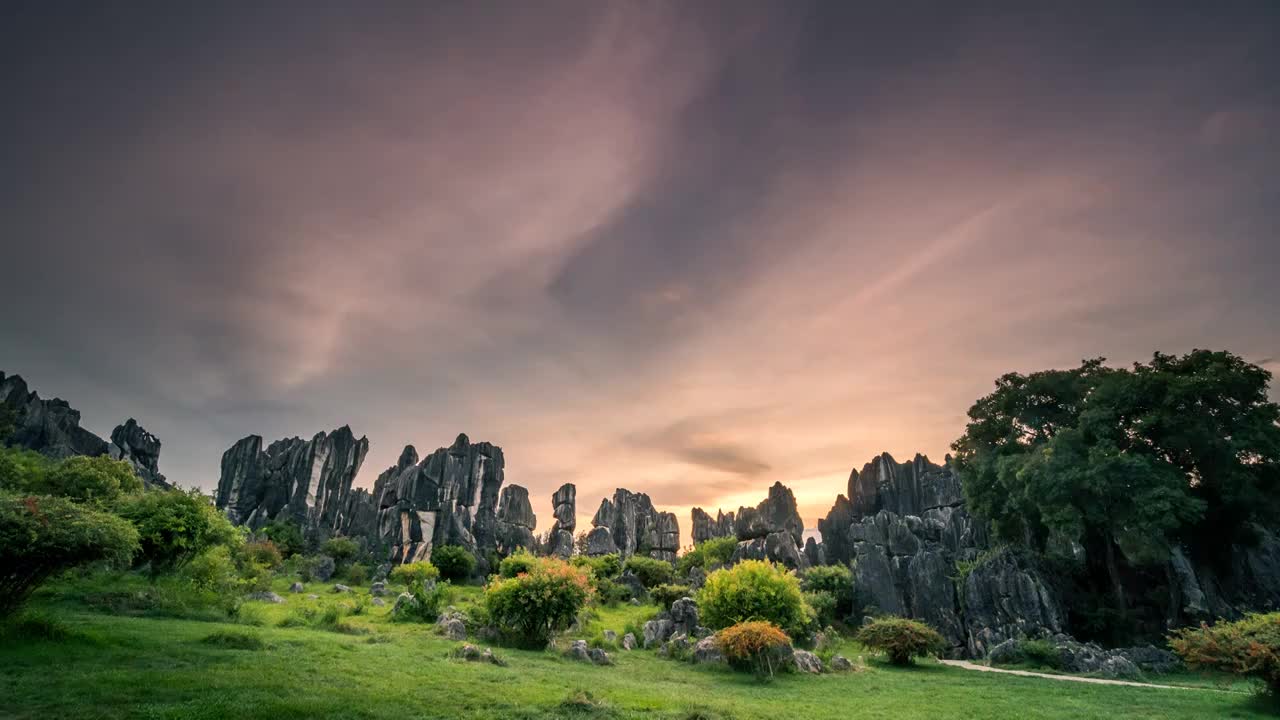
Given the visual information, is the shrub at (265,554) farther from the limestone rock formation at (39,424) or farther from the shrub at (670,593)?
the limestone rock formation at (39,424)

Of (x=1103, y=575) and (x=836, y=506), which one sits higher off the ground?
(x=836, y=506)

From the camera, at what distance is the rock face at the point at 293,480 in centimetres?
7881

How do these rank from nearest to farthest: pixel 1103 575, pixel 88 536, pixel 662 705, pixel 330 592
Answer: pixel 662 705
pixel 88 536
pixel 1103 575
pixel 330 592

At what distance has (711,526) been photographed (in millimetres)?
97250

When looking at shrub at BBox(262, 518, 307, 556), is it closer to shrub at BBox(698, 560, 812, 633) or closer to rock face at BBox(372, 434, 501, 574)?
rock face at BBox(372, 434, 501, 574)

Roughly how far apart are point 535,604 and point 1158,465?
34985 mm

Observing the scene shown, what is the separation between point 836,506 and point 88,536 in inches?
3093

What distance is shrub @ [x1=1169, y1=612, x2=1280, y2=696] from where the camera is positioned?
14.0m

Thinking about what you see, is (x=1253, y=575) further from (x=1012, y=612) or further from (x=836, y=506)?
(x=836, y=506)

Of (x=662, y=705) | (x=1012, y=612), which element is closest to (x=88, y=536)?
(x=662, y=705)

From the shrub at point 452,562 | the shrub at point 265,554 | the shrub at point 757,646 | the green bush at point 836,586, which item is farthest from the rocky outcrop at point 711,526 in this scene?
the shrub at point 757,646

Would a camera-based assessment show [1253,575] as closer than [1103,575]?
Yes

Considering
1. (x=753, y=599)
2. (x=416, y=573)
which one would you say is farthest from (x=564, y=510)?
(x=753, y=599)

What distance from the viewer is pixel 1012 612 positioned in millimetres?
33000
